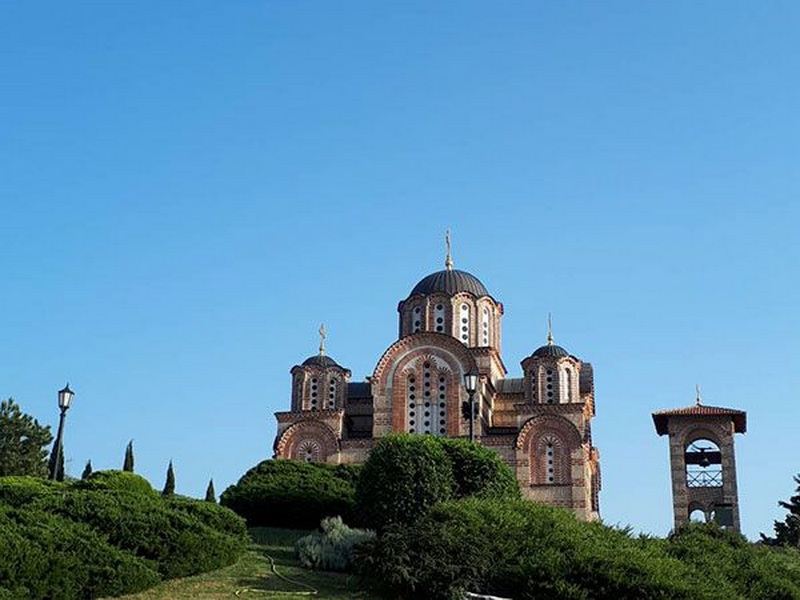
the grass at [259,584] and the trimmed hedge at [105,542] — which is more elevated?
the trimmed hedge at [105,542]

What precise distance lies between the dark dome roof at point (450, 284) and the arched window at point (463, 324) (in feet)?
2.53

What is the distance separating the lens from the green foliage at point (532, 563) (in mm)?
13836

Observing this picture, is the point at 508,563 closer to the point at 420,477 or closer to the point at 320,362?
the point at 420,477

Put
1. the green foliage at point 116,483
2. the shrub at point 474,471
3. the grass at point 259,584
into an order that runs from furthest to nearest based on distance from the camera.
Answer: the green foliage at point 116,483
the shrub at point 474,471
the grass at point 259,584

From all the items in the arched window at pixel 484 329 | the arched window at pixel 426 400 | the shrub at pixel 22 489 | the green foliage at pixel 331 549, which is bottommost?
the green foliage at pixel 331 549

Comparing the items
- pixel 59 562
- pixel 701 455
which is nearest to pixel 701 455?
pixel 701 455

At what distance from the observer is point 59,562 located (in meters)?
12.9

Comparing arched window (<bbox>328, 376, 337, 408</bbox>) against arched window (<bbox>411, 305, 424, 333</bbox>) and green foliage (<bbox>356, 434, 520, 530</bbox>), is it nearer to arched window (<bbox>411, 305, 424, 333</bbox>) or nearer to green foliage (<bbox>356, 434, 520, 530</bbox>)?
arched window (<bbox>411, 305, 424, 333</bbox>)

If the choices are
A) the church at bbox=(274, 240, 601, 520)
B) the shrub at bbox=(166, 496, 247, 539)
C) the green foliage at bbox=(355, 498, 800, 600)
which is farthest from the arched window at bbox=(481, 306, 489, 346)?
the green foliage at bbox=(355, 498, 800, 600)

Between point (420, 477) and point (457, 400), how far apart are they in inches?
844

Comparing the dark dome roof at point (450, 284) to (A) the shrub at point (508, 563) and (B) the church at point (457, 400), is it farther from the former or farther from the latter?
(A) the shrub at point (508, 563)

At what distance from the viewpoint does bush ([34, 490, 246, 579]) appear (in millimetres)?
14641

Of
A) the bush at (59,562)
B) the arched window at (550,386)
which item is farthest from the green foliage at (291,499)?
the arched window at (550,386)

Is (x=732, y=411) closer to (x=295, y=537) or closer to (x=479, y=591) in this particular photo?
(x=295, y=537)
